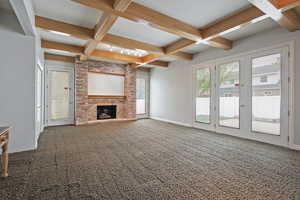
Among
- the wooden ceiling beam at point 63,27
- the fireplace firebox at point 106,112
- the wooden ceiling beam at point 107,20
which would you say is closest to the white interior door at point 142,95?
the fireplace firebox at point 106,112

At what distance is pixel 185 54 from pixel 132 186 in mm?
5188

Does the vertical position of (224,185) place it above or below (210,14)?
below

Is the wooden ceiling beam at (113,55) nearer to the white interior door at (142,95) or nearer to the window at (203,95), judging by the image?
the white interior door at (142,95)

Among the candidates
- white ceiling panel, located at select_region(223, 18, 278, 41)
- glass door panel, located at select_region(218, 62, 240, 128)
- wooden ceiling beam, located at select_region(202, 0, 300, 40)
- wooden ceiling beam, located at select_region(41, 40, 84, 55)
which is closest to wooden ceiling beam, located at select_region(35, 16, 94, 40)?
wooden ceiling beam, located at select_region(41, 40, 84, 55)

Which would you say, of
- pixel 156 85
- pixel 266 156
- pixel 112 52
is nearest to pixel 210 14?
pixel 266 156

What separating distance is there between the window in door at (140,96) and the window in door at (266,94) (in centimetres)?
564

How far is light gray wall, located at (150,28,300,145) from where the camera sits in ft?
11.2

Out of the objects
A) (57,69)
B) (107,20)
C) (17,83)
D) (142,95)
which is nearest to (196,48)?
(107,20)

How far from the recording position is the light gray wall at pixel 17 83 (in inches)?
115

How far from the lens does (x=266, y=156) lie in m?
2.94

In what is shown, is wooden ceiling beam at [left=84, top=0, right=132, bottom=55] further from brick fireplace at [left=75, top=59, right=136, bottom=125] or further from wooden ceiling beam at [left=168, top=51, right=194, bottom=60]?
wooden ceiling beam at [left=168, top=51, right=194, bottom=60]

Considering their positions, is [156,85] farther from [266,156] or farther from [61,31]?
[266,156]

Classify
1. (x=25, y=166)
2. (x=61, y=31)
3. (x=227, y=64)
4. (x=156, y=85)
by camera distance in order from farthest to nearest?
(x=156, y=85)
(x=227, y=64)
(x=61, y=31)
(x=25, y=166)

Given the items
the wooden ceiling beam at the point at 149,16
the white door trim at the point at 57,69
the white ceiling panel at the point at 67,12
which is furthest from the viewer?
the white door trim at the point at 57,69
